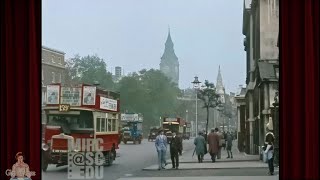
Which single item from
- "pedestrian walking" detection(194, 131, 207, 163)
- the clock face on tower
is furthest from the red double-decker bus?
"pedestrian walking" detection(194, 131, 207, 163)

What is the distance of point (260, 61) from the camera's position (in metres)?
3.99

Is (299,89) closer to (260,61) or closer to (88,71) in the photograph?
(260,61)

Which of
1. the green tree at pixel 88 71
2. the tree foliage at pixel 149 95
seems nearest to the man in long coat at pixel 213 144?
the tree foliage at pixel 149 95

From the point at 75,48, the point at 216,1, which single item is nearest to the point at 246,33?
the point at 216,1

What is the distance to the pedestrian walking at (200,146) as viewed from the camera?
4090 mm

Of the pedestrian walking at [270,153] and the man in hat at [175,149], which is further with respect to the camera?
the man in hat at [175,149]

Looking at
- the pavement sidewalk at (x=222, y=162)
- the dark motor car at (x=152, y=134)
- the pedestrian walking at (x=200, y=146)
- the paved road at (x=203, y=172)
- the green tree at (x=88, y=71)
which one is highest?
the green tree at (x=88, y=71)

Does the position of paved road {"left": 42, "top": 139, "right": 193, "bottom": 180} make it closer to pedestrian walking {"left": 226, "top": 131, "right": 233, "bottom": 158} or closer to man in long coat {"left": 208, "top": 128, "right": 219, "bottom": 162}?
man in long coat {"left": 208, "top": 128, "right": 219, "bottom": 162}

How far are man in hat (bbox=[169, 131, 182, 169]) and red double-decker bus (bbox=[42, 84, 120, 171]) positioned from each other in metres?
0.46

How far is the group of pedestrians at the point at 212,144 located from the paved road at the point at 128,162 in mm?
70

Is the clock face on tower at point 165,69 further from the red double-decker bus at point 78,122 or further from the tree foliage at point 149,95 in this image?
the red double-decker bus at point 78,122
